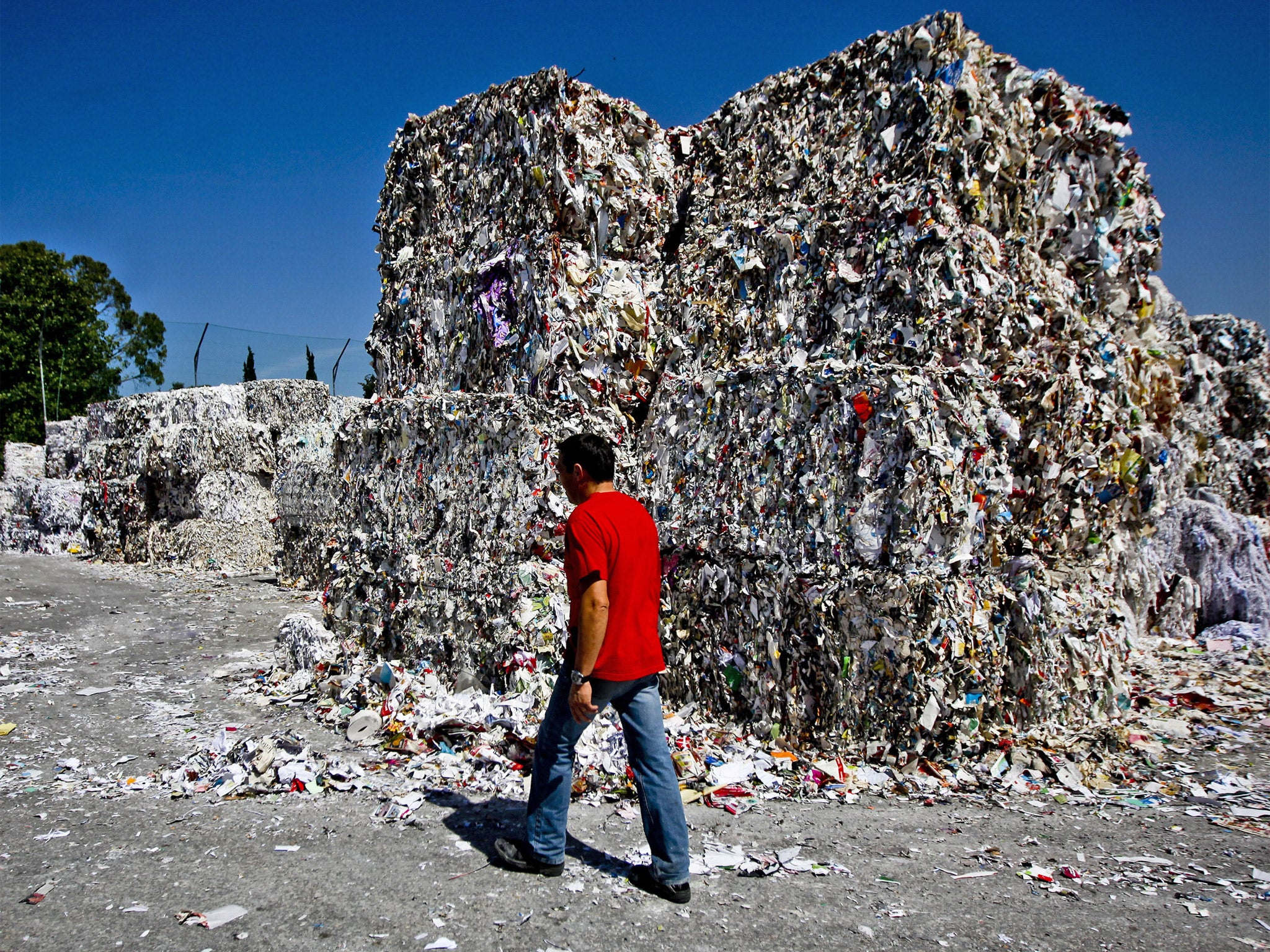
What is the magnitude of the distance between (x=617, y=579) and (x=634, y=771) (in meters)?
0.60

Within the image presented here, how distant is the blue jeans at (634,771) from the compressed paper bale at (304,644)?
2.72m

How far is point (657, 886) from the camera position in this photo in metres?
2.43

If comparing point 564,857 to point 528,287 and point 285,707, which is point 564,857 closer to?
point 285,707

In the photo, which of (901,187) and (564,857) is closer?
(564,857)

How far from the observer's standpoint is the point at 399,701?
162 inches

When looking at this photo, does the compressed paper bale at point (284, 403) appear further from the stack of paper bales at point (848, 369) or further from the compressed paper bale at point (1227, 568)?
the compressed paper bale at point (1227, 568)

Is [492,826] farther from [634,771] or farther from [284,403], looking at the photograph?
[284,403]

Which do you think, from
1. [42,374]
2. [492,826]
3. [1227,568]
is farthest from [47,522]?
[1227,568]

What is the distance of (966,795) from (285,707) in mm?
3458

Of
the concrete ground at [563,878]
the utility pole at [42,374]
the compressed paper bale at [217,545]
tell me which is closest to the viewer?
the concrete ground at [563,878]

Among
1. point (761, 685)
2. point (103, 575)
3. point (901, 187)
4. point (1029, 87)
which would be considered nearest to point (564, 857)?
point (761, 685)

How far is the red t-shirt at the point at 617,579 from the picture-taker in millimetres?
2449

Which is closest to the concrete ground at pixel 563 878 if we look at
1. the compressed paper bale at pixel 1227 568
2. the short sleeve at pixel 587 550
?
the short sleeve at pixel 587 550

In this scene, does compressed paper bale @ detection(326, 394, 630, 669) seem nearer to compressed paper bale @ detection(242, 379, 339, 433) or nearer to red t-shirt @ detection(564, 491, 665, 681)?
red t-shirt @ detection(564, 491, 665, 681)
